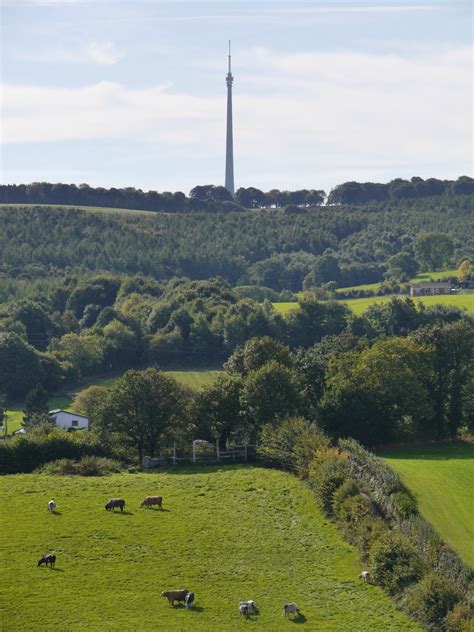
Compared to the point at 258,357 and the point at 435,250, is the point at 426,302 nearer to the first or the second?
the point at 435,250

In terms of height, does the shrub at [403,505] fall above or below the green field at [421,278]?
below

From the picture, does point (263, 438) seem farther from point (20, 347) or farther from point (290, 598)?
point (20, 347)

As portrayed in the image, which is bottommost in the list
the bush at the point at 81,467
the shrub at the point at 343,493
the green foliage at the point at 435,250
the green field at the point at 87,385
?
the green field at the point at 87,385

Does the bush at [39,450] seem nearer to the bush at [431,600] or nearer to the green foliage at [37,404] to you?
the bush at [431,600]

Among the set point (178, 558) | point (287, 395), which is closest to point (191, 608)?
point (178, 558)

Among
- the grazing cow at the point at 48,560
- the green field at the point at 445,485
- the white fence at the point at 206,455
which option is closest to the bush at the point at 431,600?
the green field at the point at 445,485

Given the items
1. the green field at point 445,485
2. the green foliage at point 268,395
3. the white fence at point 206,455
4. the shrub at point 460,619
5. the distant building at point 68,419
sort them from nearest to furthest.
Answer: the shrub at point 460,619
the green field at point 445,485
the white fence at point 206,455
the green foliage at point 268,395
the distant building at point 68,419

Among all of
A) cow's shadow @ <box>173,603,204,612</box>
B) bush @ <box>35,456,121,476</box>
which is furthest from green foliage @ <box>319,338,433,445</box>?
cow's shadow @ <box>173,603,204,612</box>
